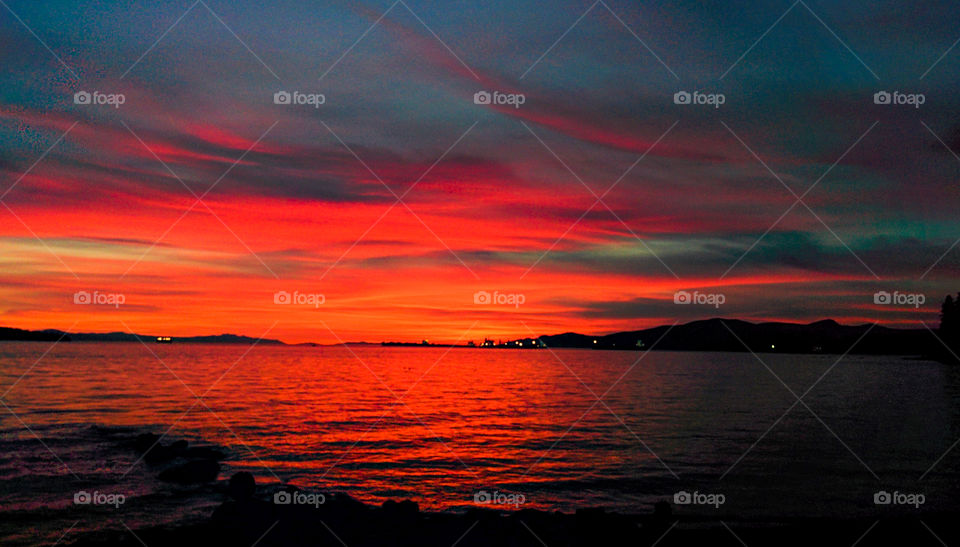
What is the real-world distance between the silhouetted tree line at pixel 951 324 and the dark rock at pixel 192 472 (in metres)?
200

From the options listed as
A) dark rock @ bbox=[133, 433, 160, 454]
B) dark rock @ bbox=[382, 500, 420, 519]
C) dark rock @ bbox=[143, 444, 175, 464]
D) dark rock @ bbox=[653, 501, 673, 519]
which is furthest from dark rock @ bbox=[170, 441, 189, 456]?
dark rock @ bbox=[653, 501, 673, 519]

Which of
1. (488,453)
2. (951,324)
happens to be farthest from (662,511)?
(951,324)

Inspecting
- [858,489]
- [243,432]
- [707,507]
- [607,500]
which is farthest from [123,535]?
[858,489]

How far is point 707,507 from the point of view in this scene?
2062 cm

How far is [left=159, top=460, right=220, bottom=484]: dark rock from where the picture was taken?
78.9ft

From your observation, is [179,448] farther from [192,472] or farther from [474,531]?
[474,531]

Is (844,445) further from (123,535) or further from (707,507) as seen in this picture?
(123,535)

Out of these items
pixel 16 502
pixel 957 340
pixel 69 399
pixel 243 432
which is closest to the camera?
pixel 16 502

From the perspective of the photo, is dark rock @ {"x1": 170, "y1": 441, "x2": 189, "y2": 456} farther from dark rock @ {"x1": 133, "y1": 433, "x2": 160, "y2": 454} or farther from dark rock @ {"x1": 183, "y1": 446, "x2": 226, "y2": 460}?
dark rock @ {"x1": 133, "y1": 433, "x2": 160, "y2": 454}

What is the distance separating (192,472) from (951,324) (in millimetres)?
205018

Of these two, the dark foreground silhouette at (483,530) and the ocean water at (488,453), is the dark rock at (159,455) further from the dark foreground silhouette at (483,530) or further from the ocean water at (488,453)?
the dark foreground silhouette at (483,530)

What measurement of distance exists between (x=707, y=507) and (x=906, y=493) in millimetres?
8084

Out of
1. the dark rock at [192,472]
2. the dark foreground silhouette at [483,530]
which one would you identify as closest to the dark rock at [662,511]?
the dark foreground silhouette at [483,530]

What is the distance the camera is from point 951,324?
175000 millimetres
